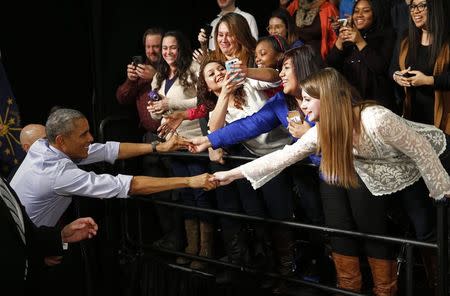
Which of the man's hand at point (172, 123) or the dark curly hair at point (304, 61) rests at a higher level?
the dark curly hair at point (304, 61)

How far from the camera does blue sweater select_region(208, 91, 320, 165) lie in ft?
11.8

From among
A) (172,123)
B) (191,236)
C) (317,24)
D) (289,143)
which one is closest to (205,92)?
(172,123)

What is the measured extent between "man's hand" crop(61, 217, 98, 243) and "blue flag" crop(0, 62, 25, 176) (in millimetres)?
2325

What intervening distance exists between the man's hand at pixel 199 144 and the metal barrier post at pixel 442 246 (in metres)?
1.54

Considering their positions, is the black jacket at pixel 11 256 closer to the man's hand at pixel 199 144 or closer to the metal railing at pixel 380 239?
the metal railing at pixel 380 239

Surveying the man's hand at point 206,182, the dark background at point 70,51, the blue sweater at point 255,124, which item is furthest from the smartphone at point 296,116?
the dark background at point 70,51

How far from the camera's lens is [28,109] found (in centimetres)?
525

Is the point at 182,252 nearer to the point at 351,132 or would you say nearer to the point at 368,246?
the point at 368,246

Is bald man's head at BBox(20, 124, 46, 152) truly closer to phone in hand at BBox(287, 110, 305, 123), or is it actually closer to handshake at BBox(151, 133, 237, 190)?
handshake at BBox(151, 133, 237, 190)

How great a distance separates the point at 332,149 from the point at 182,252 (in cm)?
148

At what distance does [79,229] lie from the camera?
9.85 ft

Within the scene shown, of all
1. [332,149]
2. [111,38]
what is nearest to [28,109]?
[111,38]

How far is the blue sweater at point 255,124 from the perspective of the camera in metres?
3.60

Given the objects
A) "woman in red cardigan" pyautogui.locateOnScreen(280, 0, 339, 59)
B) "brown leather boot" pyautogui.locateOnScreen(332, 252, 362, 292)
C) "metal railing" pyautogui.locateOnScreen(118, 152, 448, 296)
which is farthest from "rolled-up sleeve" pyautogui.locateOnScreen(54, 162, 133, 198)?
"woman in red cardigan" pyautogui.locateOnScreen(280, 0, 339, 59)
